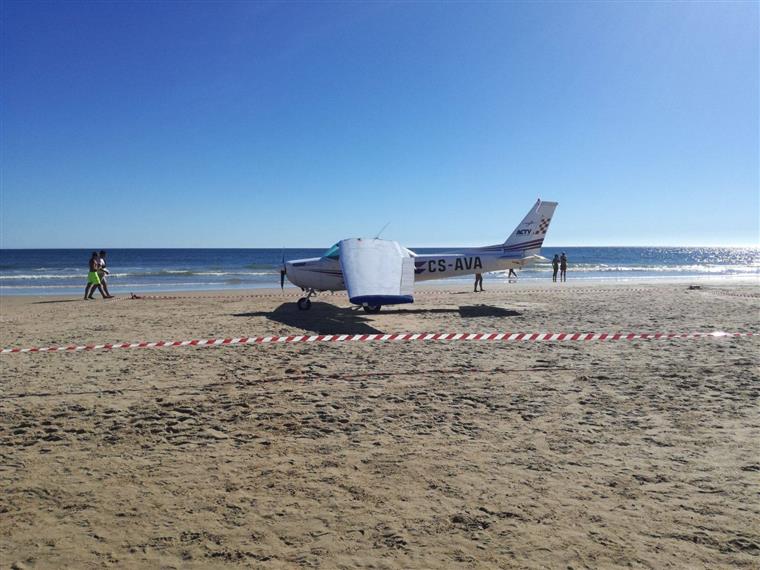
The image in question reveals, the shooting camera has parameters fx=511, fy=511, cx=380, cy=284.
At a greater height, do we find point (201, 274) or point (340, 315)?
point (201, 274)

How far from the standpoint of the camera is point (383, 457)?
175 inches

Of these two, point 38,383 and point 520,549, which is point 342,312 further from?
point 520,549

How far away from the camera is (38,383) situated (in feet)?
22.4

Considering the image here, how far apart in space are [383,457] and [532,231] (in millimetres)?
15355

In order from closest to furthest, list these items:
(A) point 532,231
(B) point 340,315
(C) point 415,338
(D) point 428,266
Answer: (C) point 415,338 < (B) point 340,315 < (D) point 428,266 < (A) point 532,231

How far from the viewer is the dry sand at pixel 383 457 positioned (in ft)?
10.3

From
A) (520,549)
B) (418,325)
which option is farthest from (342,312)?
(520,549)

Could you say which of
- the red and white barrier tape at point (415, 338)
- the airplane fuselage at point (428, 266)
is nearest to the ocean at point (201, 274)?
the airplane fuselage at point (428, 266)

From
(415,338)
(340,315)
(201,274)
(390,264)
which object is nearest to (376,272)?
(390,264)

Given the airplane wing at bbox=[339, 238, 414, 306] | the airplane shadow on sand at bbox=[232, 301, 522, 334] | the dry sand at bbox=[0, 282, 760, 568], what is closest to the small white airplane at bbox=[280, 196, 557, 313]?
the airplane wing at bbox=[339, 238, 414, 306]

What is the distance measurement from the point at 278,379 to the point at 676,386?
17.2 feet

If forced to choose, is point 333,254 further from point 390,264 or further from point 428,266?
point 428,266

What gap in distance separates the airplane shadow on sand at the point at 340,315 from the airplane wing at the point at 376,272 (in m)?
0.70

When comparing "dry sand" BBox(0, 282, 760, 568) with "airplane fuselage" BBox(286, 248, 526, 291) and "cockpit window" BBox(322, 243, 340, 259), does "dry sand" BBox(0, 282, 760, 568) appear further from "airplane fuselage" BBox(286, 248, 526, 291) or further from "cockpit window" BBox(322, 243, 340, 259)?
"cockpit window" BBox(322, 243, 340, 259)
